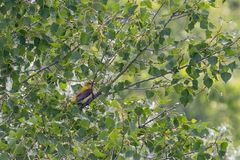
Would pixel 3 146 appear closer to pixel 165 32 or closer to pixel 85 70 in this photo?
pixel 85 70

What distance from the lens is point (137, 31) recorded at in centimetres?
520

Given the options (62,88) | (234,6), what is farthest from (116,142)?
(234,6)

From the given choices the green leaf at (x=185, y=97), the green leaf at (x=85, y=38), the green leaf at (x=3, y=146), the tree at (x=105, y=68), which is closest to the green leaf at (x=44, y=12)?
the tree at (x=105, y=68)

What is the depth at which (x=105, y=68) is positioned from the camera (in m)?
5.32

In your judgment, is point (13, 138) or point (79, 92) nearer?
point (13, 138)

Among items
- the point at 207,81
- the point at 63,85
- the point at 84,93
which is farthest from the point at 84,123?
the point at 207,81

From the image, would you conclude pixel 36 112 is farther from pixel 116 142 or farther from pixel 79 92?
pixel 116 142

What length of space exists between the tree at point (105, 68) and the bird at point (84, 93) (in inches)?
1.4

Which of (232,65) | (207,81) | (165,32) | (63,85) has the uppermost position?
(165,32)

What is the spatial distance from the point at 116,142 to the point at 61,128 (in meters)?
0.38

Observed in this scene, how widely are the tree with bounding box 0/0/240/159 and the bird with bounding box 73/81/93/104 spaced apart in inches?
1.4

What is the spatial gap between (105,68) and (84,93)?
19 cm

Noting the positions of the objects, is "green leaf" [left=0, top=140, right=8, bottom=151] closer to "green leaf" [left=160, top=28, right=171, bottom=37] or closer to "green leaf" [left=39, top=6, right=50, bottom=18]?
"green leaf" [left=39, top=6, right=50, bottom=18]

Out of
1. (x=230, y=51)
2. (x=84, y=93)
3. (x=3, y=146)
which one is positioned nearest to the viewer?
(x=3, y=146)
